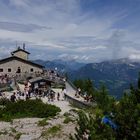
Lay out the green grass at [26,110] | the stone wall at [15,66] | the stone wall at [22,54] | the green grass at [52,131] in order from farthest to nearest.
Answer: the stone wall at [22,54] < the stone wall at [15,66] < the green grass at [26,110] < the green grass at [52,131]

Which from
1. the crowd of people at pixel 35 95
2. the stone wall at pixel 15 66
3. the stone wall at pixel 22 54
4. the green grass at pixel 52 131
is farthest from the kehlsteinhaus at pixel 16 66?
Result: the green grass at pixel 52 131

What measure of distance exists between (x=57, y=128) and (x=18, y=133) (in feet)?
12.8

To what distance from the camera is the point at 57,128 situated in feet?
132

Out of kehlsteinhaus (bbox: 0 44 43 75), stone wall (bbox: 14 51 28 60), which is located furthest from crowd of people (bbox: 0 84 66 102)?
stone wall (bbox: 14 51 28 60)

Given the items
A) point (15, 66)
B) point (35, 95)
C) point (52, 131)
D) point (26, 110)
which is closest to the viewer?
point (52, 131)

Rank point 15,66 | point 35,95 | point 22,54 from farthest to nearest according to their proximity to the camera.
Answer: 1. point 22,54
2. point 15,66
3. point 35,95

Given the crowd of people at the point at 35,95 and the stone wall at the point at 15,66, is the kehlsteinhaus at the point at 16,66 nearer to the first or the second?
the stone wall at the point at 15,66

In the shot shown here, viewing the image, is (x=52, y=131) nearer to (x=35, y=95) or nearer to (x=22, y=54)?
(x=35, y=95)

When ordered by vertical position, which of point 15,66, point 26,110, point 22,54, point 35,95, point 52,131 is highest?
point 22,54

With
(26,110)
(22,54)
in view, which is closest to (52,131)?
(26,110)

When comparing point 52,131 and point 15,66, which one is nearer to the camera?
point 52,131

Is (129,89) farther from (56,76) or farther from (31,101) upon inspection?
(56,76)

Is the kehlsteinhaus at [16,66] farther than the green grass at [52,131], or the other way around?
the kehlsteinhaus at [16,66]

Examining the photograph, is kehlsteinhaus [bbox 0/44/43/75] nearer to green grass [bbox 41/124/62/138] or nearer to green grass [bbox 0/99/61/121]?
green grass [bbox 0/99/61/121]
